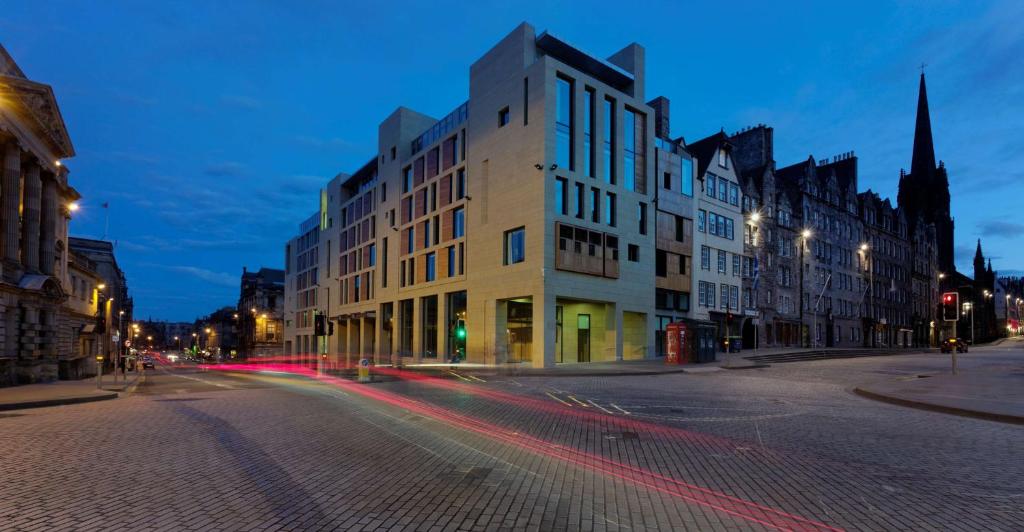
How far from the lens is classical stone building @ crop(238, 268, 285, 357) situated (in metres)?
110

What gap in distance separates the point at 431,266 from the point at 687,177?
2349cm

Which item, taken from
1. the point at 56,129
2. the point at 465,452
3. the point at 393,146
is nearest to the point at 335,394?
the point at 465,452

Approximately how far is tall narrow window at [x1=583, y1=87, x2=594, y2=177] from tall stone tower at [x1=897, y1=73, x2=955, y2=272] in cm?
10014

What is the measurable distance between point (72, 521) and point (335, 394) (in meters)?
13.6

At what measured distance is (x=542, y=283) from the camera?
37250mm

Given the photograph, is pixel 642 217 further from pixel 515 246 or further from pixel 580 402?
pixel 580 402

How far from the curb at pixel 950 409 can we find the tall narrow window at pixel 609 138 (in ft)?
88.4

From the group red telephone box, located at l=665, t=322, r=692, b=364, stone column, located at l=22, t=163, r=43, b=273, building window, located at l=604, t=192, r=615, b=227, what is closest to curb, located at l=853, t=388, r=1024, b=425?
red telephone box, located at l=665, t=322, r=692, b=364

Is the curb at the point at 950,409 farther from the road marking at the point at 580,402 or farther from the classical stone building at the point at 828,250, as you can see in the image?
the classical stone building at the point at 828,250

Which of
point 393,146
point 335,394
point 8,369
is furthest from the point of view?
point 393,146

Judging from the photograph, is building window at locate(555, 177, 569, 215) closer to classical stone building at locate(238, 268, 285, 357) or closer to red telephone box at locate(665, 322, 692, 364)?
red telephone box at locate(665, 322, 692, 364)

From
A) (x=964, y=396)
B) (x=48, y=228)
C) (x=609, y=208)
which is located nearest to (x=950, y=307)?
(x=964, y=396)

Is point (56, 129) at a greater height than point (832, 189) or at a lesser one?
lesser

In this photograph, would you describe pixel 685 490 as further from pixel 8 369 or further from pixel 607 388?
pixel 8 369
